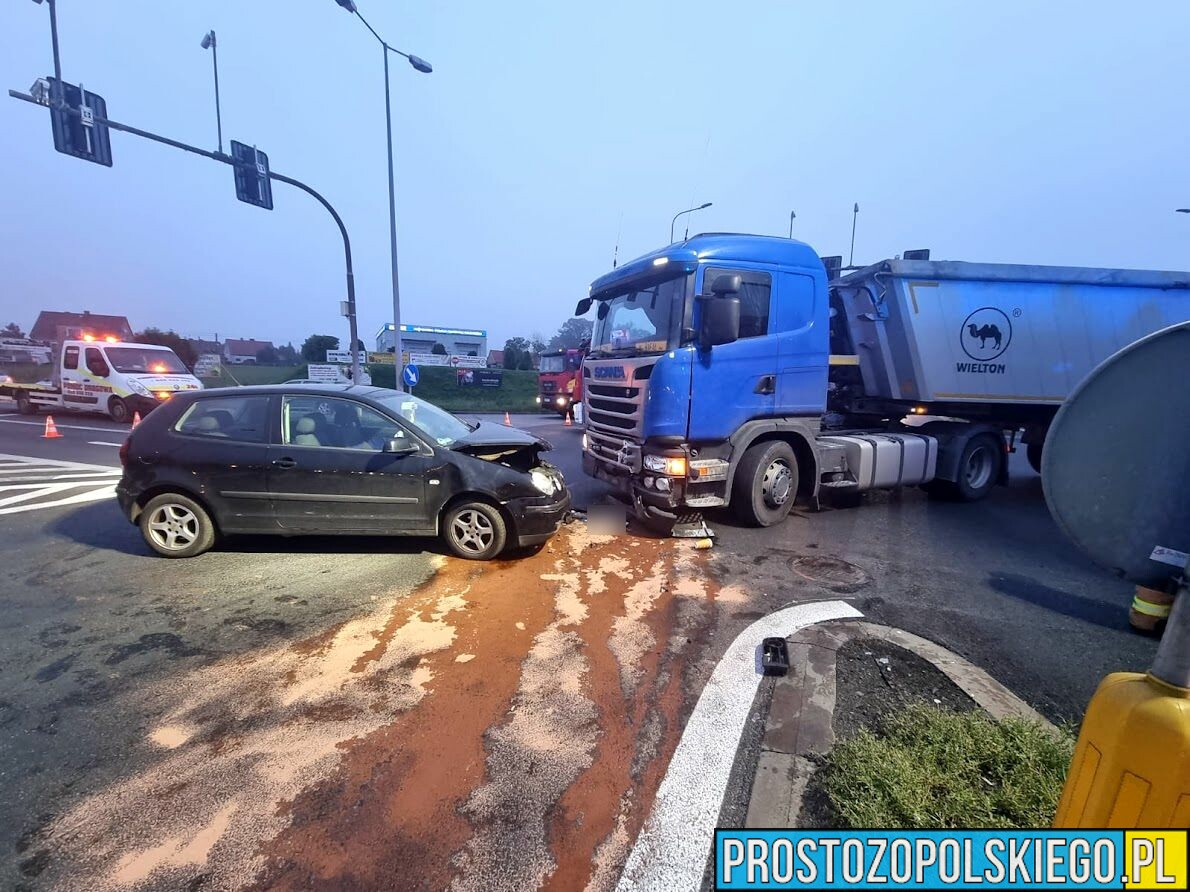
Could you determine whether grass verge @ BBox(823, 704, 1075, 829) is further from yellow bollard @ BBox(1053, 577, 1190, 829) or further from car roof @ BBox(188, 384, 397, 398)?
car roof @ BBox(188, 384, 397, 398)

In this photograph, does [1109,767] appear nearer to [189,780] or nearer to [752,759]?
[752,759]

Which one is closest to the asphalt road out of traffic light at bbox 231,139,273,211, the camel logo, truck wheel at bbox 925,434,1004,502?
truck wheel at bbox 925,434,1004,502

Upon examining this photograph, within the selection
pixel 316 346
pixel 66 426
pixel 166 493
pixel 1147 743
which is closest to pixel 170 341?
pixel 316 346

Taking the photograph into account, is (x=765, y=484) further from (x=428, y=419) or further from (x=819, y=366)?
(x=428, y=419)

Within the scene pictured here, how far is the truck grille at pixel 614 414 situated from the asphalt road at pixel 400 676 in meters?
0.98

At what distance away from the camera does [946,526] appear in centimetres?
664

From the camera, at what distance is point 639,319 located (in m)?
5.86

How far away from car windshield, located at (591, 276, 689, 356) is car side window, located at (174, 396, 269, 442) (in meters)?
3.66

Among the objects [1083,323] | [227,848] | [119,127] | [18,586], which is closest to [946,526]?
[1083,323]

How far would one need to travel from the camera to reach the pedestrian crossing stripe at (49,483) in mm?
6732

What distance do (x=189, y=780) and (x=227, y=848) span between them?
536 mm

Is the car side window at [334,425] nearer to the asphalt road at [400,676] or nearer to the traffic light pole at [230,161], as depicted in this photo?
the asphalt road at [400,676]

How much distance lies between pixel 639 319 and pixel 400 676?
166 inches

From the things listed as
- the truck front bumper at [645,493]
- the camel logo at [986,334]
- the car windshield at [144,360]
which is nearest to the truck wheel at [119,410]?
the car windshield at [144,360]
